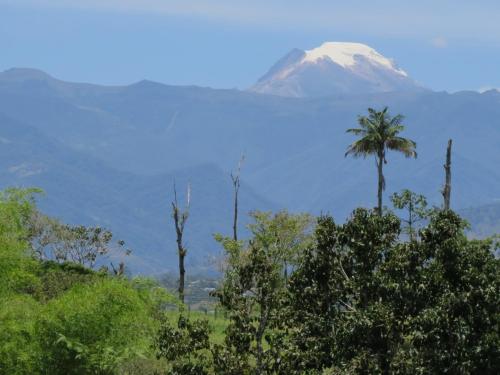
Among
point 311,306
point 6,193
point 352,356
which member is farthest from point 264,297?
point 6,193

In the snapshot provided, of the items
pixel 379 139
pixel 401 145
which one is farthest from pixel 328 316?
pixel 379 139

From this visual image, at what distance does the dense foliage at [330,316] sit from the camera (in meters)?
28.4

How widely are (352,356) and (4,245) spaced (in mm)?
13457

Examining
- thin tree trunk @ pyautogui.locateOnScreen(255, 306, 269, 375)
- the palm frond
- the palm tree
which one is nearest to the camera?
thin tree trunk @ pyautogui.locateOnScreen(255, 306, 269, 375)

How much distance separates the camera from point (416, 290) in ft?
96.1

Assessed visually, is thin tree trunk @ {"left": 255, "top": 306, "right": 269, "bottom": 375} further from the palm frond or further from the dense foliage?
the palm frond

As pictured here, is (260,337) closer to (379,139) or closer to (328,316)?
(328,316)

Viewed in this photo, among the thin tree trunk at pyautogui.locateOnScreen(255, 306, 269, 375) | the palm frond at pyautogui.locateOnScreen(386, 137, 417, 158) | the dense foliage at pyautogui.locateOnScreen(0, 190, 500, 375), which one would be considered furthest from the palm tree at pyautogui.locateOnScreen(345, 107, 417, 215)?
the thin tree trunk at pyautogui.locateOnScreen(255, 306, 269, 375)

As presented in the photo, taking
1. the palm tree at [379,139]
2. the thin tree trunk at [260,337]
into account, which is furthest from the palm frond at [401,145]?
the thin tree trunk at [260,337]

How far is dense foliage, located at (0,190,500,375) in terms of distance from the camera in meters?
28.4

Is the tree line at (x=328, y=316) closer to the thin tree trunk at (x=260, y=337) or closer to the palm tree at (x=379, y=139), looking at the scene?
the thin tree trunk at (x=260, y=337)

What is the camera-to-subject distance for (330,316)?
3120cm

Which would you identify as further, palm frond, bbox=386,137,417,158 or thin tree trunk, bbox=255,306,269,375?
palm frond, bbox=386,137,417,158

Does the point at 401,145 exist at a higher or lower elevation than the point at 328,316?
higher
